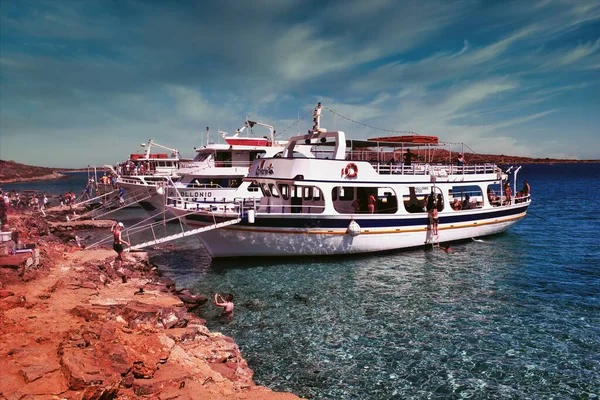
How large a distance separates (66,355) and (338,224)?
14.1 meters

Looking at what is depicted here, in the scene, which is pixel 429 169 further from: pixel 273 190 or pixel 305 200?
pixel 273 190

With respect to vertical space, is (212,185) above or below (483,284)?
above

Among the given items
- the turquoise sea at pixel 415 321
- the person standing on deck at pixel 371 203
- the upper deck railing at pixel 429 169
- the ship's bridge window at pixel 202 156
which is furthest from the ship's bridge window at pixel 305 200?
the ship's bridge window at pixel 202 156

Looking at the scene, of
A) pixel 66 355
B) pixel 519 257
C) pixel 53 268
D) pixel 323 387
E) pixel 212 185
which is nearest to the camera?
pixel 66 355

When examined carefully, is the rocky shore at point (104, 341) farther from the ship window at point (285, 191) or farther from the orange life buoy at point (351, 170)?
the orange life buoy at point (351, 170)

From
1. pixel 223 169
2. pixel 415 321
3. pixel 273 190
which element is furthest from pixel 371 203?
pixel 223 169

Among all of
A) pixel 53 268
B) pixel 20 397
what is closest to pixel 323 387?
pixel 20 397

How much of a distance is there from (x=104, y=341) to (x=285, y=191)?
559 inches

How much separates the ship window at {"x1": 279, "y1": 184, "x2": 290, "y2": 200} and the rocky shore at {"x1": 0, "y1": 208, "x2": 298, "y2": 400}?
8148 mm

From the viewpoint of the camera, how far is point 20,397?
6.31 m

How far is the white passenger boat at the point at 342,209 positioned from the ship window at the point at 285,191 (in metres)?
0.06

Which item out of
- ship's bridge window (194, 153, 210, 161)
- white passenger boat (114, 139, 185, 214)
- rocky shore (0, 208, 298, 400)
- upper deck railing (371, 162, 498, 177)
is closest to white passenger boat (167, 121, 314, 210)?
ship's bridge window (194, 153, 210, 161)

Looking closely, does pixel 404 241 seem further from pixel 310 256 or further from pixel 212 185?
pixel 212 185

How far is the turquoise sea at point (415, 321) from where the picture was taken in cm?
950
